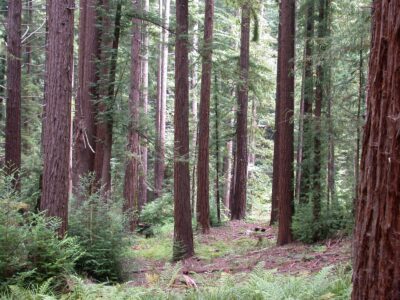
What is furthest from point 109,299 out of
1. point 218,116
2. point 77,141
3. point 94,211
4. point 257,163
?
point 257,163

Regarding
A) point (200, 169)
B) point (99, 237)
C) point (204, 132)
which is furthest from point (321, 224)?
point (99, 237)

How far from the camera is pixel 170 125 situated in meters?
37.6

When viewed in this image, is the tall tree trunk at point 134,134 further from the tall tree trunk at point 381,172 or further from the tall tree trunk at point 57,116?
the tall tree trunk at point 381,172

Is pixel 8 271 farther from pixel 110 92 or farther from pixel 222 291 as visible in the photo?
pixel 110 92

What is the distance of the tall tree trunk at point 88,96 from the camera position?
12.9 m

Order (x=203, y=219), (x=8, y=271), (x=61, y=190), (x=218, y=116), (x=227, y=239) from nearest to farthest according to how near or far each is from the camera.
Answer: (x=8, y=271) → (x=61, y=190) → (x=227, y=239) → (x=203, y=219) → (x=218, y=116)

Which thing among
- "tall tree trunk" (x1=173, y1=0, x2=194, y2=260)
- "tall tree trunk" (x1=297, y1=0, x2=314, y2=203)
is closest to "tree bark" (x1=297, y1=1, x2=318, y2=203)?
"tall tree trunk" (x1=297, y1=0, x2=314, y2=203)

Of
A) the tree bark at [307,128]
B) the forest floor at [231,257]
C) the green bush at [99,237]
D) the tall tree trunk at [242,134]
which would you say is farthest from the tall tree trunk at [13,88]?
the tall tree trunk at [242,134]

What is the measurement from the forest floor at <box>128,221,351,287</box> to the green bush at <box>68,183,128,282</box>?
0.60 meters

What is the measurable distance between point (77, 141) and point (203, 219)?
6.82 meters

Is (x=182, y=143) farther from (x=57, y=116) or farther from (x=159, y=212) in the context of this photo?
(x=159, y=212)

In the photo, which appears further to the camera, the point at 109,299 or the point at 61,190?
the point at 61,190

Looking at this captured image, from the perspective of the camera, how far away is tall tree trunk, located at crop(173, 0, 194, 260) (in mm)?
12062

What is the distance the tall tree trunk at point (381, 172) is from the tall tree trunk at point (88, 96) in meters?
10.6
